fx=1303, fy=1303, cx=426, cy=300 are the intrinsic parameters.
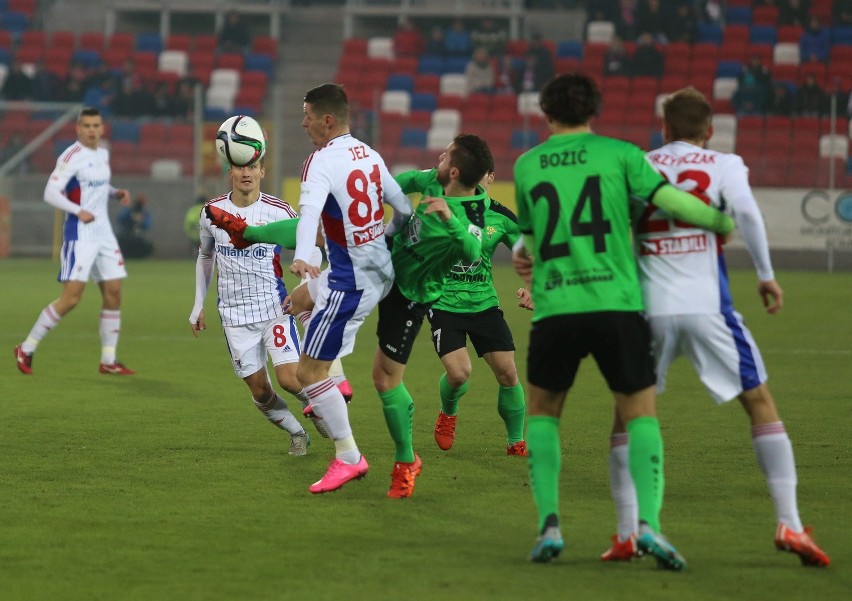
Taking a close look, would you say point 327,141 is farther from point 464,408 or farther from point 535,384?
point 464,408

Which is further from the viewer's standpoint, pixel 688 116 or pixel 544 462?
pixel 688 116

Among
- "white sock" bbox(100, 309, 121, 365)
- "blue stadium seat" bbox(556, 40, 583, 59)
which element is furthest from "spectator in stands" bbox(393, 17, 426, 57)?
"white sock" bbox(100, 309, 121, 365)

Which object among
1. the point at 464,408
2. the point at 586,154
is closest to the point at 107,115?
the point at 464,408

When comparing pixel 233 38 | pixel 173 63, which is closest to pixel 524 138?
pixel 233 38

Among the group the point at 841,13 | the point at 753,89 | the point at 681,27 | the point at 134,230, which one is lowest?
the point at 134,230

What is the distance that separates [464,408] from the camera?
9.58m

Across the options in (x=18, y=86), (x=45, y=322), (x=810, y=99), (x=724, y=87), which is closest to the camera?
(x=45, y=322)

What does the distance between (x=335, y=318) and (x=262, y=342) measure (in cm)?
148

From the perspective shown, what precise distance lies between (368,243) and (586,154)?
171 centimetres

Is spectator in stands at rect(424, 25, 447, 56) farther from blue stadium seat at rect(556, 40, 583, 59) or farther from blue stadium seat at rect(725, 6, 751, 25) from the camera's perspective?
blue stadium seat at rect(725, 6, 751, 25)

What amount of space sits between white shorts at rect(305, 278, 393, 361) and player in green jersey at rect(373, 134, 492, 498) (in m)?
0.20

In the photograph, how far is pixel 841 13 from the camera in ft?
97.8

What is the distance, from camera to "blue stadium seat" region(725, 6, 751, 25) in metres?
30.9

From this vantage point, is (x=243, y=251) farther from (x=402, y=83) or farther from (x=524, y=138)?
(x=402, y=83)
